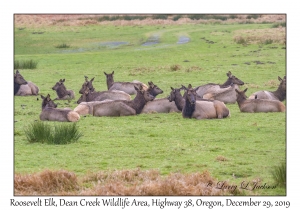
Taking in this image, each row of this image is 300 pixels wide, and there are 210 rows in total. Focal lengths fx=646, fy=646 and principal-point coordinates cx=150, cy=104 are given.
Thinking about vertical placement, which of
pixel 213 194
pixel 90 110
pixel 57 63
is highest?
pixel 57 63

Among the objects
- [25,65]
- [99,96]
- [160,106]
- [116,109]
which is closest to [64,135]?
[116,109]

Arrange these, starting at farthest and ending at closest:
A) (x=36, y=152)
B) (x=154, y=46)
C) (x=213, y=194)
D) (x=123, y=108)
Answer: (x=154, y=46)
(x=123, y=108)
(x=36, y=152)
(x=213, y=194)

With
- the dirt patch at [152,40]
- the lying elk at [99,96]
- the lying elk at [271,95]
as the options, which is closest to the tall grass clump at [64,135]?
the lying elk at [99,96]

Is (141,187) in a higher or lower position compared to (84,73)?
lower

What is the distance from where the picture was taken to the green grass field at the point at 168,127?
14.8 metres

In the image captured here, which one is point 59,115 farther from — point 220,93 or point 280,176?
point 280,176

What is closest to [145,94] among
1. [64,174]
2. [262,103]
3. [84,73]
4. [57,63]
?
[262,103]

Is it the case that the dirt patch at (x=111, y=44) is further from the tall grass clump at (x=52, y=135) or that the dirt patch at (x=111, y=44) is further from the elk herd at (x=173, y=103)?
the tall grass clump at (x=52, y=135)

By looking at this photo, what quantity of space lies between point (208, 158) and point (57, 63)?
89.4 feet

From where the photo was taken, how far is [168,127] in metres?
19.8

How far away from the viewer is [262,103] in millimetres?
22438

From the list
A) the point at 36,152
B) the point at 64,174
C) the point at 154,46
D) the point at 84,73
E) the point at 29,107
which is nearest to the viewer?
the point at 64,174

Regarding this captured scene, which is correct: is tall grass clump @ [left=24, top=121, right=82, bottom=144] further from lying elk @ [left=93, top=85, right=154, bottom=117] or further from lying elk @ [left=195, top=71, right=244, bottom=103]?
lying elk @ [left=195, top=71, right=244, bottom=103]

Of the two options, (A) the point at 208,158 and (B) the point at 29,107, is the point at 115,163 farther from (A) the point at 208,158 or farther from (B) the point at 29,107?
(B) the point at 29,107
